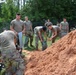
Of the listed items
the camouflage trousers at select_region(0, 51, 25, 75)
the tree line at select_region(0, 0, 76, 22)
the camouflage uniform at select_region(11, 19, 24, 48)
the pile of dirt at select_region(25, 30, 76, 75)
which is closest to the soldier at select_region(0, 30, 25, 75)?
the camouflage trousers at select_region(0, 51, 25, 75)

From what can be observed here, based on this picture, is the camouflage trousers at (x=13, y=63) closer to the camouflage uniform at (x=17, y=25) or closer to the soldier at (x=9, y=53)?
the soldier at (x=9, y=53)

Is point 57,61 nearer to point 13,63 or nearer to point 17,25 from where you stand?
point 13,63

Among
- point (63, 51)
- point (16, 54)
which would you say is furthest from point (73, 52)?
point (16, 54)

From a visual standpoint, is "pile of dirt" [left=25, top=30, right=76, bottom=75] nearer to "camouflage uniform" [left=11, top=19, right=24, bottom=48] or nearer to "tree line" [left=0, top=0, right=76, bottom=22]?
"camouflage uniform" [left=11, top=19, right=24, bottom=48]

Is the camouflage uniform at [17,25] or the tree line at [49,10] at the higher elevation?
the camouflage uniform at [17,25]

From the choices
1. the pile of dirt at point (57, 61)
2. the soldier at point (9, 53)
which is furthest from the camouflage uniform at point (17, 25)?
the soldier at point (9, 53)

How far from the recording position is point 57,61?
911 centimetres

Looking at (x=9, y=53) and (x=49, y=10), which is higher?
(x=9, y=53)

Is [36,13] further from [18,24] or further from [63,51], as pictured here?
[63,51]

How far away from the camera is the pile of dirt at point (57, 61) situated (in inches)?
328

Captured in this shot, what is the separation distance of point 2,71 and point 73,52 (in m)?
2.63

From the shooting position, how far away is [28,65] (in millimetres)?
9852

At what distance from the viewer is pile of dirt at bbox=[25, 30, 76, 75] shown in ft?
27.3

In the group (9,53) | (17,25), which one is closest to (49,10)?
(17,25)
